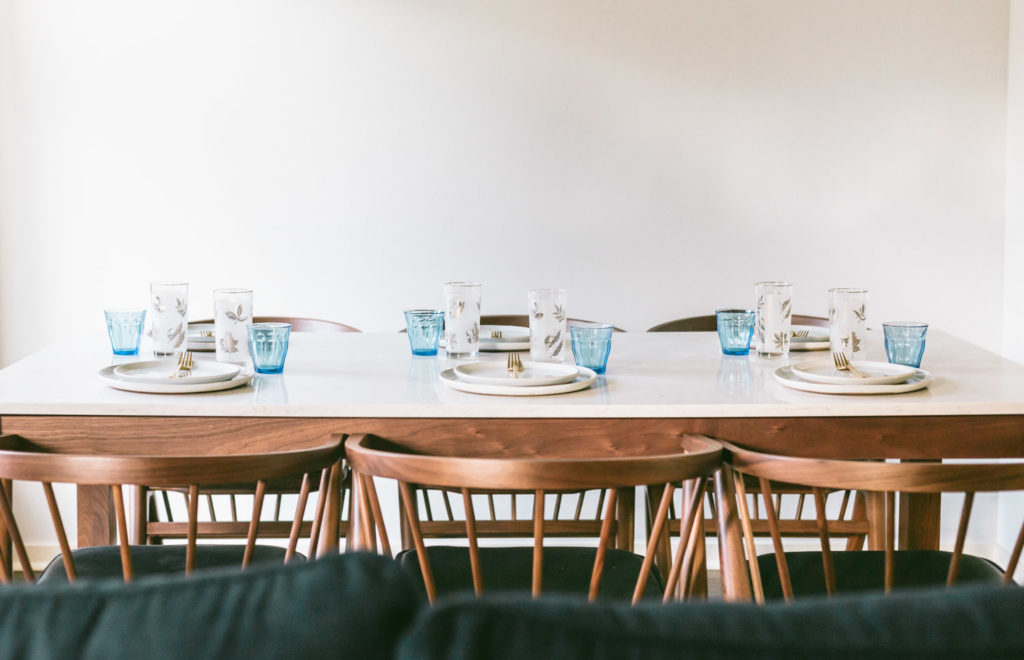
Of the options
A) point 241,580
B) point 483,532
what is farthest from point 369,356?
point 241,580

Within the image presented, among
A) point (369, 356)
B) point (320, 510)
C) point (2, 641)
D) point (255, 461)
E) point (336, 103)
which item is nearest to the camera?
point (2, 641)

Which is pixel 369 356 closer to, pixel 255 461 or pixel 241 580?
pixel 255 461

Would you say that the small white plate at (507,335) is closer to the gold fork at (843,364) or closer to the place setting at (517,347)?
the place setting at (517,347)

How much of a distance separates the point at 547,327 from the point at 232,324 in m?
0.62

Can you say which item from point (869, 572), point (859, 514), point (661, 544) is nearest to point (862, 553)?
point (869, 572)

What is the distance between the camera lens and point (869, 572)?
1.56 m

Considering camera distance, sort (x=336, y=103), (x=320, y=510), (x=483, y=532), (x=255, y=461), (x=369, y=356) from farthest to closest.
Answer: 1. (x=336, y=103)
2. (x=483, y=532)
3. (x=369, y=356)
4. (x=320, y=510)
5. (x=255, y=461)

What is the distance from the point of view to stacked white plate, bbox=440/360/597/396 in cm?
159

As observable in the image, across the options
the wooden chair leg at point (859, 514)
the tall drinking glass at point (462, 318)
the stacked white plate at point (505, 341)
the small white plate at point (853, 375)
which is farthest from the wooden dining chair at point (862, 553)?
the stacked white plate at point (505, 341)

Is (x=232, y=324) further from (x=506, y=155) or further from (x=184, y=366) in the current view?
(x=506, y=155)

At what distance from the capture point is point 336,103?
3025 mm

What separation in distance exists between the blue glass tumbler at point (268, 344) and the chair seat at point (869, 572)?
0.94 meters

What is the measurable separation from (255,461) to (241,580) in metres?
0.59

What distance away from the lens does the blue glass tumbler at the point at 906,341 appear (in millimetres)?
1781
